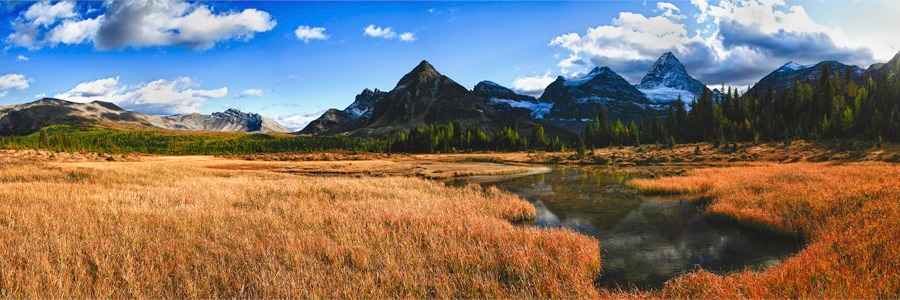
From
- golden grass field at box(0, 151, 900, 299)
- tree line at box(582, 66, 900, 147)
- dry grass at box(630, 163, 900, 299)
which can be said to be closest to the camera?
dry grass at box(630, 163, 900, 299)

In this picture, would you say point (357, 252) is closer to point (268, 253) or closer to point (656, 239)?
point (268, 253)

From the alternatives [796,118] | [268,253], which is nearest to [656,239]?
[268,253]

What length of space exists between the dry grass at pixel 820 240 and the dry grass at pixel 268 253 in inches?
136

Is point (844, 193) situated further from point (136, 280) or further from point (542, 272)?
point (136, 280)

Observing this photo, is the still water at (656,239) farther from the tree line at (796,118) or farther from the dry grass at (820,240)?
the tree line at (796,118)

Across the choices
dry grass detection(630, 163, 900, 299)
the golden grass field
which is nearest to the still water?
the golden grass field

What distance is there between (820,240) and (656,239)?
5.17 m

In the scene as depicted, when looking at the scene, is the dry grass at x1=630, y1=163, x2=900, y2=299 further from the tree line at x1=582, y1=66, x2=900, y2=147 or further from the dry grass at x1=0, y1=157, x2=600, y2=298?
the tree line at x1=582, y1=66, x2=900, y2=147

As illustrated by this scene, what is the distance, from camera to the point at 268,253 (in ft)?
34.1

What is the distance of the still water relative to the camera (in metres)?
12.5

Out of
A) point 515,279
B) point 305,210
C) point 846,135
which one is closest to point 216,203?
point 305,210

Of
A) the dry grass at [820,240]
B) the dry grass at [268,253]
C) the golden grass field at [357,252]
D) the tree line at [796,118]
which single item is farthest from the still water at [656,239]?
the tree line at [796,118]

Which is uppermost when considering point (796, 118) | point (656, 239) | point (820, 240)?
Answer: point (796, 118)

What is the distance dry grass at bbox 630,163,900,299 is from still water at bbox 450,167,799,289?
112 centimetres
